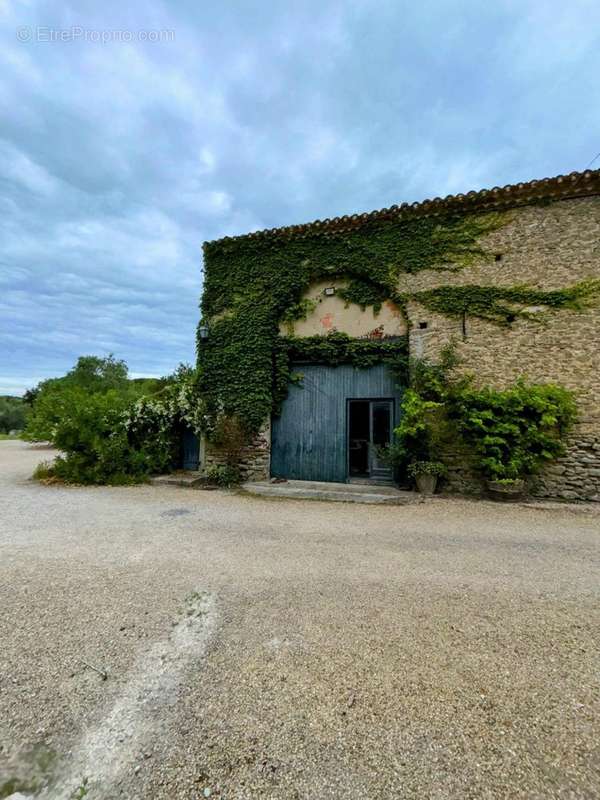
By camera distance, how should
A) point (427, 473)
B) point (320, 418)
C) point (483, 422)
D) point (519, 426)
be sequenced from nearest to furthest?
point (519, 426), point (483, 422), point (427, 473), point (320, 418)

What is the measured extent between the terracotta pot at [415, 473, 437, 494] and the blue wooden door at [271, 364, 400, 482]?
1517mm

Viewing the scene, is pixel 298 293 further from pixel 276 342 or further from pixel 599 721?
pixel 599 721

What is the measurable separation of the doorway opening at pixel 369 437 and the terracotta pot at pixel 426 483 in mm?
1041

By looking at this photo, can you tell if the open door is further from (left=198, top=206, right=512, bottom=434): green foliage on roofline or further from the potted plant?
(left=198, top=206, right=512, bottom=434): green foliage on roofline

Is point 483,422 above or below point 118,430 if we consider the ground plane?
above

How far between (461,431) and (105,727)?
23.1ft

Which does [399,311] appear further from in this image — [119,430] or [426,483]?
[119,430]

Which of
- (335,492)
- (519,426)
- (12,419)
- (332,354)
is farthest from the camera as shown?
(12,419)

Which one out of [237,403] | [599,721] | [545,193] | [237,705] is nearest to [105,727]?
[237,705]

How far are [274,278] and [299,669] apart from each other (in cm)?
837

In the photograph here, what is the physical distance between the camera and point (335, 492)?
23.7 ft

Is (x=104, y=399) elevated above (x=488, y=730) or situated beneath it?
elevated above

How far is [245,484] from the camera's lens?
838 centimetres

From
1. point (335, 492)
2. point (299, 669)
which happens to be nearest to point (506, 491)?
point (335, 492)
